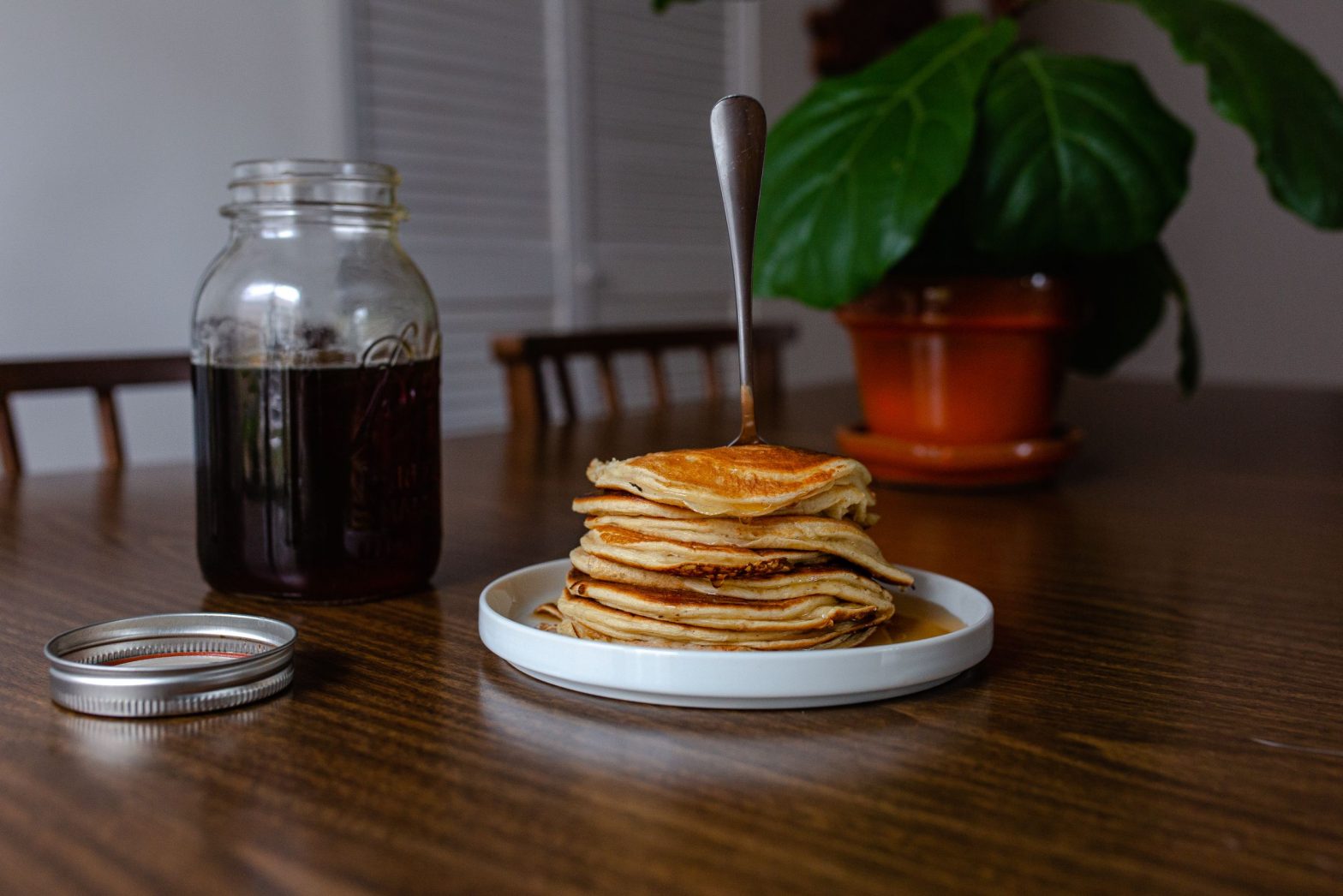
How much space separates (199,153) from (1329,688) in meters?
2.41

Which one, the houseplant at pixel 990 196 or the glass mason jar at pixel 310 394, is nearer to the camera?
the glass mason jar at pixel 310 394

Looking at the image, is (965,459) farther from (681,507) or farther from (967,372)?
(681,507)

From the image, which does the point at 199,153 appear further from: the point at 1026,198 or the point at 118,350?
the point at 1026,198

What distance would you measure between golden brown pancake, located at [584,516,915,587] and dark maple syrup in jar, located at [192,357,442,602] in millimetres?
181

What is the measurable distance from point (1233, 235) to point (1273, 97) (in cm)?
338

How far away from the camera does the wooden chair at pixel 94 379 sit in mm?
1131

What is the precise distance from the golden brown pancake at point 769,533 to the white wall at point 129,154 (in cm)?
212

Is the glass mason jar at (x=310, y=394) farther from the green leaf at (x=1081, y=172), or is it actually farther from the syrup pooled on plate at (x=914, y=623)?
the green leaf at (x=1081, y=172)

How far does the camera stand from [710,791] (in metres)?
0.37

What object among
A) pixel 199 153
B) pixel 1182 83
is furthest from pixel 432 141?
pixel 1182 83

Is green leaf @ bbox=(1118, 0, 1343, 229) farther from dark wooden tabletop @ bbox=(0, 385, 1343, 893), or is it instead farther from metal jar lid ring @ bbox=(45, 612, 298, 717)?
metal jar lid ring @ bbox=(45, 612, 298, 717)

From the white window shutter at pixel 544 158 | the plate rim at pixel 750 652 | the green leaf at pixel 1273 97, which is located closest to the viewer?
the plate rim at pixel 750 652

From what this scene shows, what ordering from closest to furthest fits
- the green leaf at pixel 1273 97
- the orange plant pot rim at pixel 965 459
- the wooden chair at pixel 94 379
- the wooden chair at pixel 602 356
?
the green leaf at pixel 1273 97, the orange plant pot rim at pixel 965 459, the wooden chair at pixel 94 379, the wooden chair at pixel 602 356

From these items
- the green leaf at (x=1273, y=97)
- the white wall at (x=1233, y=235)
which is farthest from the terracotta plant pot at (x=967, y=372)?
the white wall at (x=1233, y=235)
